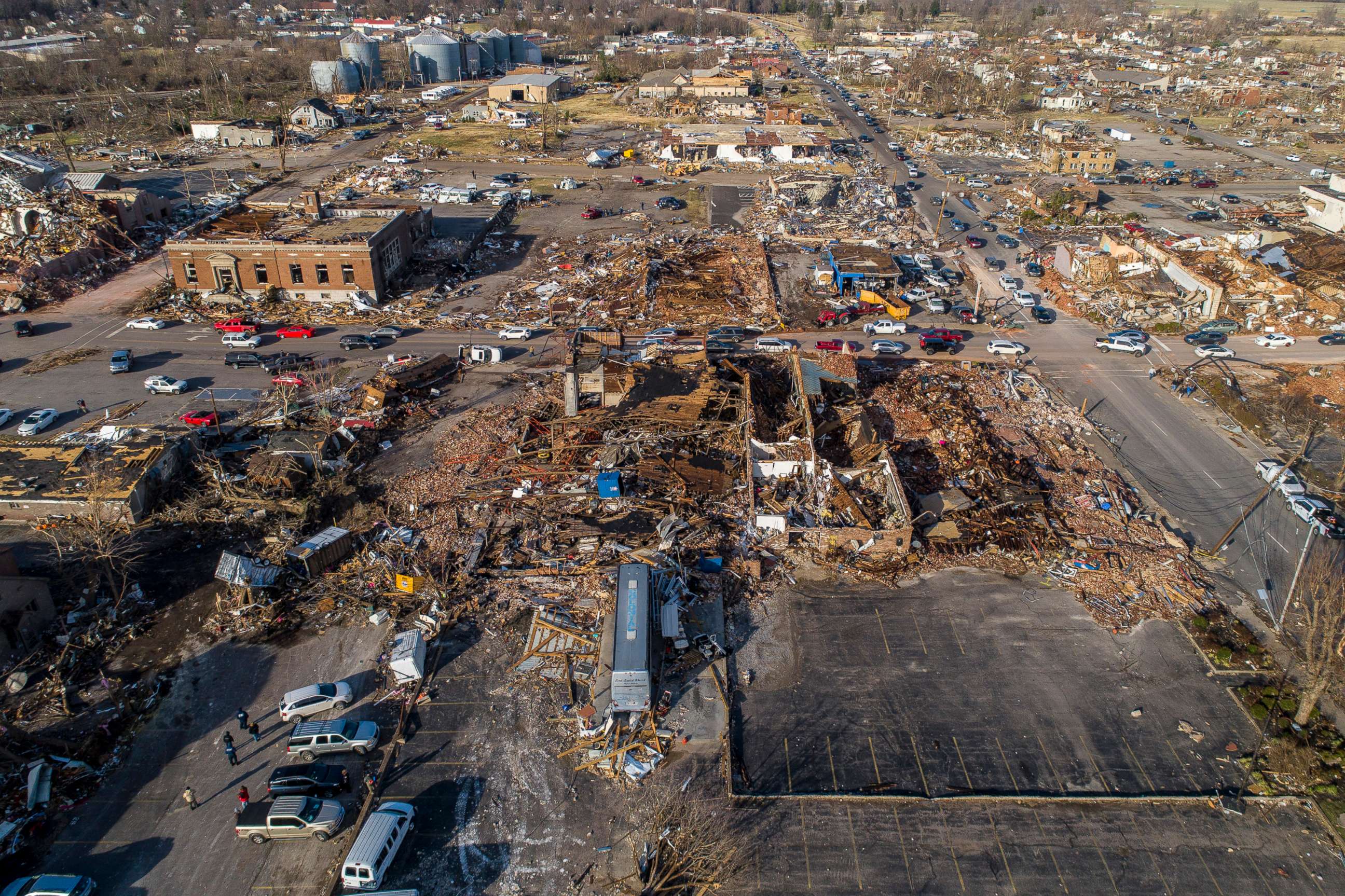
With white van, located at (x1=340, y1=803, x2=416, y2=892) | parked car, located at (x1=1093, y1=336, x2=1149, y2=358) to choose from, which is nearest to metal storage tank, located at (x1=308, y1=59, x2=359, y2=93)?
parked car, located at (x1=1093, y1=336, x2=1149, y2=358)

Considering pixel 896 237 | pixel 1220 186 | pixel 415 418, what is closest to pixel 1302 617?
pixel 415 418

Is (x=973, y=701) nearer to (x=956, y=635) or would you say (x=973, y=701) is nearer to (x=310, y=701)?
(x=956, y=635)

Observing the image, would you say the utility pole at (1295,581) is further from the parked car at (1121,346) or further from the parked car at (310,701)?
the parked car at (310,701)

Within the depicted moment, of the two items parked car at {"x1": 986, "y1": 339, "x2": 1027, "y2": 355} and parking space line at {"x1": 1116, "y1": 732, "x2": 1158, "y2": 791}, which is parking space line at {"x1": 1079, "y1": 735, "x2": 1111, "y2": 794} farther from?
parked car at {"x1": 986, "y1": 339, "x2": 1027, "y2": 355}

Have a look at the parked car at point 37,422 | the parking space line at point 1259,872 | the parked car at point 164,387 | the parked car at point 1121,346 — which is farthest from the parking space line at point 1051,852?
the parked car at point 37,422

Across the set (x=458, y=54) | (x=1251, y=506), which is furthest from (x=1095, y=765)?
(x=458, y=54)

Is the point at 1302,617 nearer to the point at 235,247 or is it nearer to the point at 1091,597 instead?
the point at 1091,597
